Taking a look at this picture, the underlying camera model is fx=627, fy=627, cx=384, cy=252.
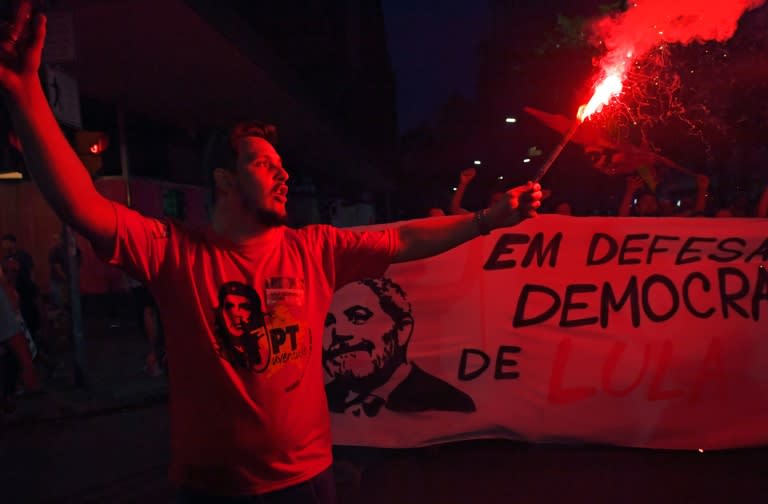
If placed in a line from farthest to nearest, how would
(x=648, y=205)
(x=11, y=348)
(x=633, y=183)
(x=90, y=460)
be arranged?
(x=648, y=205), (x=633, y=183), (x=11, y=348), (x=90, y=460)

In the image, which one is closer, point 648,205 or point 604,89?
point 604,89

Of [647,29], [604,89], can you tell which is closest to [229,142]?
[604,89]

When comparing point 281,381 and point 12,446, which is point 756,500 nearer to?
point 281,381

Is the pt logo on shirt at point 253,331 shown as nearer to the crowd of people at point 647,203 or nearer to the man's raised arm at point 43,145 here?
the man's raised arm at point 43,145

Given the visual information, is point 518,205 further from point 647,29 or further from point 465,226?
point 647,29

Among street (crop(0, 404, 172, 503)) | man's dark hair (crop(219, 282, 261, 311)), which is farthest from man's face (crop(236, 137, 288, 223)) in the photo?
street (crop(0, 404, 172, 503))

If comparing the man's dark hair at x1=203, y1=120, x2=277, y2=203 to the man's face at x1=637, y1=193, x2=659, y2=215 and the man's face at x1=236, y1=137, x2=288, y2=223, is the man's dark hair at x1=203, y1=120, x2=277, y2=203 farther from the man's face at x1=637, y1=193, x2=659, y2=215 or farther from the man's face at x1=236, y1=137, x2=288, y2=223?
the man's face at x1=637, y1=193, x2=659, y2=215

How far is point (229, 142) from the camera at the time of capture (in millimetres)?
2025

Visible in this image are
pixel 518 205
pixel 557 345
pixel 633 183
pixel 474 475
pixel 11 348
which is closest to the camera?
pixel 518 205

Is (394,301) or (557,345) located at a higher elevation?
(394,301)

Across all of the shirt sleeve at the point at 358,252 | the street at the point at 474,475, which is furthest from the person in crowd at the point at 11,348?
the shirt sleeve at the point at 358,252

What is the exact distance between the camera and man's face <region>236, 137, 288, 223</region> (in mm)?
1970

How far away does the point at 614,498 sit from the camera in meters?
3.84

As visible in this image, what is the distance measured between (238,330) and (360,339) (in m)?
2.77
